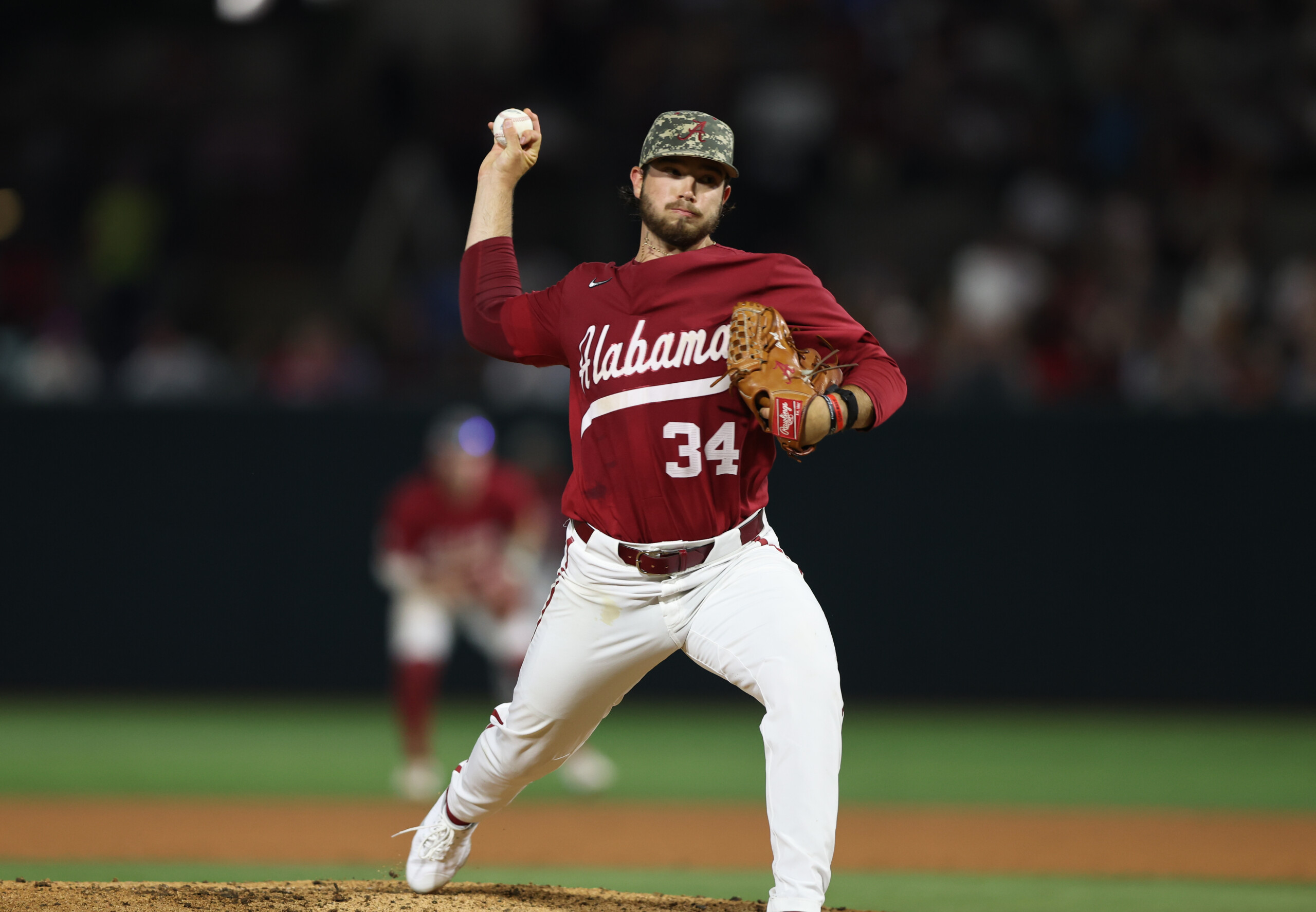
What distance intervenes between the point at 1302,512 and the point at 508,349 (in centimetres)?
856

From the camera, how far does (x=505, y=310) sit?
4324 mm

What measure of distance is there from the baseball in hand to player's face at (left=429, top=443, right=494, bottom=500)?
4.70 metres

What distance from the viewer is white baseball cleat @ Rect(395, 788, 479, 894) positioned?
14.8ft

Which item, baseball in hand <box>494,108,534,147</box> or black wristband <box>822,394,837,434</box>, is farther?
baseball in hand <box>494,108,534,147</box>

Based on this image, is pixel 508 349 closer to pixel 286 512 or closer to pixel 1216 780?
pixel 1216 780

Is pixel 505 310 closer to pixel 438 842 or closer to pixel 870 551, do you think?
pixel 438 842

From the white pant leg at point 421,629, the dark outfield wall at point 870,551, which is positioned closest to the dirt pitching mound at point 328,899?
the white pant leg at point 421,629

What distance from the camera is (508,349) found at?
4.34 metres

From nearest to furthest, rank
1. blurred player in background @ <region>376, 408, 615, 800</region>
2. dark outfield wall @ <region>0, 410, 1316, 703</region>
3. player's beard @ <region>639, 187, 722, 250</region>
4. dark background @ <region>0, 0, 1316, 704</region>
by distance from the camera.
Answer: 1. player's beard @ <region>639, 187, 722, 250</region>
2. blurred player in background @ <region>376, 408, 615, 800</region>
3. dark outfield wall @ <region>0, 410, 1316, 703</region>
4. dark background @ <region>0, 0, 1316, 704</region>

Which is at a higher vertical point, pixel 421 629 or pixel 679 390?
pixel 679 390

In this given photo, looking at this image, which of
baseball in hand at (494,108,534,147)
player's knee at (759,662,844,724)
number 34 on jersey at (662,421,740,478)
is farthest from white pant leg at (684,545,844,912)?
baseball in hand at (494,108,534,147)

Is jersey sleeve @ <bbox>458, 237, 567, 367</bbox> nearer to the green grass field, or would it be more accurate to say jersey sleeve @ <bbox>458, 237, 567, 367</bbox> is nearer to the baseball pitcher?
the baseball pitcher

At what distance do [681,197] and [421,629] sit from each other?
5.14 metres

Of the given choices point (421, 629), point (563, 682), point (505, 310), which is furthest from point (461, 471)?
point (563, 682)
